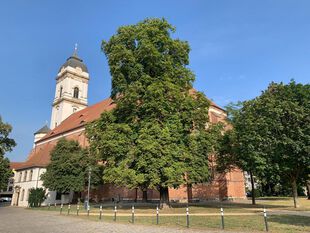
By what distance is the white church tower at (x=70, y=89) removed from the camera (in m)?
64.7

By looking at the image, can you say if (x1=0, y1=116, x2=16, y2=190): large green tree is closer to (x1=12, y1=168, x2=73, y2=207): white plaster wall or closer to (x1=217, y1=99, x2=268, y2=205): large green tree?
(x1=12, y1=168, x2=73, y2=207): white plaster wall

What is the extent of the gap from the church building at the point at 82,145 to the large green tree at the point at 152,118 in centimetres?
616

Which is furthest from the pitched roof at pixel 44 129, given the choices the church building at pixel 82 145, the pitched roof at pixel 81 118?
the pitched roof at pixel 81 118

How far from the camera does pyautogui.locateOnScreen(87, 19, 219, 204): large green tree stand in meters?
22.0

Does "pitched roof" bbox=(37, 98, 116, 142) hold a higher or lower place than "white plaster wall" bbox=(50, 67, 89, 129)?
lower

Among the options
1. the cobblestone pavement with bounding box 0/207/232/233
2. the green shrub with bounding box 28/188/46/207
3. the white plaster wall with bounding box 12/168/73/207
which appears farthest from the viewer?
the white plaster wall with bounding box 12/168/73/207

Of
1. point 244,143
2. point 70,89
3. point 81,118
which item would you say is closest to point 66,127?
point 81,118

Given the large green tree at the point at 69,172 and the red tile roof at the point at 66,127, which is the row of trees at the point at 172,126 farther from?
the red tile roof at the point at 66,127

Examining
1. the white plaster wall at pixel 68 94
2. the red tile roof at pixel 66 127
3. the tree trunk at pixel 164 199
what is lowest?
the tree trunk at pixel 164 199

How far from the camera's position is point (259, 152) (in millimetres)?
23031

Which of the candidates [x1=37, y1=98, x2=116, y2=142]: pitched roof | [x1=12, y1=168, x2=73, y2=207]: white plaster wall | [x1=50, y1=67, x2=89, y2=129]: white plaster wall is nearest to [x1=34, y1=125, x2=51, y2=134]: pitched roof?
→ [x1=50, y1=67, x2=89, y2=129]: white plaster wall

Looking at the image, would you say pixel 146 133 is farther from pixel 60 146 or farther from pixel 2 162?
pixel 2 162

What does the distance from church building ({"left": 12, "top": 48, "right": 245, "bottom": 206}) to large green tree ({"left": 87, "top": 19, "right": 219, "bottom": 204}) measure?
20.2 feet

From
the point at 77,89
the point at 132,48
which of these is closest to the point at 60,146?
the point at 132,48
